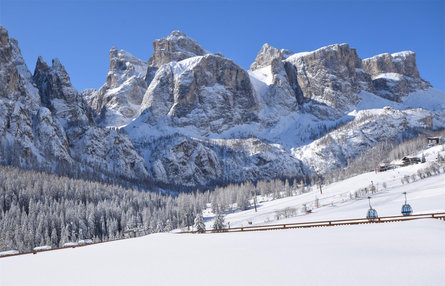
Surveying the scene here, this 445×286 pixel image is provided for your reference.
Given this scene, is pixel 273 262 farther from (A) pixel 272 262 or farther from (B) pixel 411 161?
(B) pixel 411 161

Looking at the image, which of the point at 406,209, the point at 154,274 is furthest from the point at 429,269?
the point at 406,209

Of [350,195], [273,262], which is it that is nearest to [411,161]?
[350,195]

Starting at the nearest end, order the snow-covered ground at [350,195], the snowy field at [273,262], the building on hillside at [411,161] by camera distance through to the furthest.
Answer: the snowy field at [273,262] < the snow-covered ground at [350,195] < the building on hillside at [411,161]

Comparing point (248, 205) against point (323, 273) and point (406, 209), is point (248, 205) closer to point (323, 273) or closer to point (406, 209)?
point (406, 209)

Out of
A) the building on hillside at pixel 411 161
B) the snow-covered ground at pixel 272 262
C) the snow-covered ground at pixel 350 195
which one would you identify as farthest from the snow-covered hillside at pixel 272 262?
the building on hillside at pixel 411 161

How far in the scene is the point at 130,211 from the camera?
424ft

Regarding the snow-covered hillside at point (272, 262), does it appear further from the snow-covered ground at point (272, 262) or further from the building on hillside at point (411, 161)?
the building on hillside at point (411, 161)

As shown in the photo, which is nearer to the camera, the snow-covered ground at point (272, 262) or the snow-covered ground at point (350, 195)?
the snow-covered ground at point (272, 262)

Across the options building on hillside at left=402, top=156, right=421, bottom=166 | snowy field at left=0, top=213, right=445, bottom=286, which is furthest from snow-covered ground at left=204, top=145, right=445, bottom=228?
snowy field at left=0, top=213, right=445, bottom=286

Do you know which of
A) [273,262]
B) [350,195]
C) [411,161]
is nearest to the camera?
[273,262]

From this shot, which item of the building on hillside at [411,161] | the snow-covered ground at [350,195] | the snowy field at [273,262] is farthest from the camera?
the building on hillside at [411,161]

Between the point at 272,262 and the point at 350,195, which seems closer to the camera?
the point at 272,262

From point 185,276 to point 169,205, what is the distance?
132 metres

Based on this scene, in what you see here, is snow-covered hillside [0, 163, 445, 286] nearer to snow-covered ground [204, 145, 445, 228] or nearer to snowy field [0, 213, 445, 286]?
snowy field [0, 213, 445, 286]
